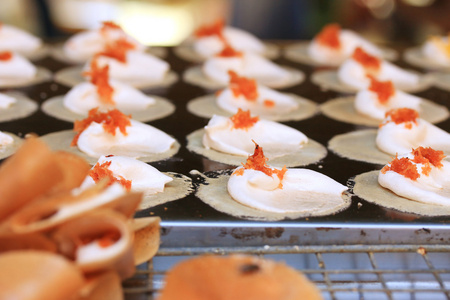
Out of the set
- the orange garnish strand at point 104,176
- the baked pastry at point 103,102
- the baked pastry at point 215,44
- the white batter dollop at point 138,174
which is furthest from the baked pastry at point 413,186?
the baked pastry at point 215,44

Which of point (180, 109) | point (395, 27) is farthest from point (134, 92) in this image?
point (395, 27)

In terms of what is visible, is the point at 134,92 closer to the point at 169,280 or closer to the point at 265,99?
the point at 265,99

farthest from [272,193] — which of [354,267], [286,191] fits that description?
[354,267]

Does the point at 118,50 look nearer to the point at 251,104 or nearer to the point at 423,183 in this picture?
the point at 251,104

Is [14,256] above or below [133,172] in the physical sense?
above

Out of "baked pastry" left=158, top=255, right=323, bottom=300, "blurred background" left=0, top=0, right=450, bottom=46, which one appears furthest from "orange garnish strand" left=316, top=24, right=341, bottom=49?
"baked pastry" left=158, top=255, right=323, bottom=300

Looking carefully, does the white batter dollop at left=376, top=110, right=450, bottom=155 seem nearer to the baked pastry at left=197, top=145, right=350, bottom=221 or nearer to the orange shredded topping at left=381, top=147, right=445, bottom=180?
the orange shredded topping at left=381, top=147, right=445, bottom=180
